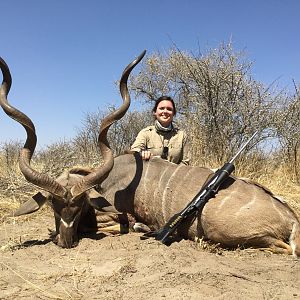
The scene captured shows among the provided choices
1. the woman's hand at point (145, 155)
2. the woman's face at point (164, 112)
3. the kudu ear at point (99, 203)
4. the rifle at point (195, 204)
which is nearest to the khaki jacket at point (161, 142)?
the woman's face at point (164, 112)

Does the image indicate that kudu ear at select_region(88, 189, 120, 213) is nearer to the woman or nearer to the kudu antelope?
the kudu antelope

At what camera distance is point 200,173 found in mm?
3834

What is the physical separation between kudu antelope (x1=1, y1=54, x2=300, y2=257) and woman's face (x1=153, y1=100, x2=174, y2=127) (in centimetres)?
56

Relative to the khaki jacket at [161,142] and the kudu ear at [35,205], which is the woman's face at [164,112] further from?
the kudu ear at [35,205]

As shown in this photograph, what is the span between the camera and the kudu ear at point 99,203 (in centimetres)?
372

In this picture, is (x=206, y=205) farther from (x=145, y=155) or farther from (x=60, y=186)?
(x=60, y=186)

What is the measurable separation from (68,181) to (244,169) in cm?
314

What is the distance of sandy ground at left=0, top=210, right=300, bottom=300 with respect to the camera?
2.34 m

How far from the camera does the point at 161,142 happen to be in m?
4.56

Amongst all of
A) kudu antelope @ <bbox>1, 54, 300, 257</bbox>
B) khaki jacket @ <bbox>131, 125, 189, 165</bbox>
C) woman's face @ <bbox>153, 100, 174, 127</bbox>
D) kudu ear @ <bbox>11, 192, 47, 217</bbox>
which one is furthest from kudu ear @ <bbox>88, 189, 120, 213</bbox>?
woman's face @ <bbox>153, 100, 174, 127</bbox>

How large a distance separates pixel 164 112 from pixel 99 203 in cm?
131

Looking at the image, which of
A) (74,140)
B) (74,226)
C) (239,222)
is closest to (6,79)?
(74,226)

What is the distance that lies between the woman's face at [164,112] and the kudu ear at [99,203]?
48.1 inches

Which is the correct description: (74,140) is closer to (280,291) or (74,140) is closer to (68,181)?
(68,181)
